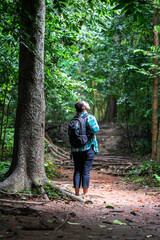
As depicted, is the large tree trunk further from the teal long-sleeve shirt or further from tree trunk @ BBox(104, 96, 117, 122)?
tree trunk @ BBox(104, 96, 117, 122)

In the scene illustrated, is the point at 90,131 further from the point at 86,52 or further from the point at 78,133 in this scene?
the point at 86,52

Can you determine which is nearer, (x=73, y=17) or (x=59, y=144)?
(x=73, y=17)

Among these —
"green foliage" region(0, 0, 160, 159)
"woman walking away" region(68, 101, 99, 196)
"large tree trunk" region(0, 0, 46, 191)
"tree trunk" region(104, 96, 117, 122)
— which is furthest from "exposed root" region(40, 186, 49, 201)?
"tree trunk" region(104, 96, 117, 122)

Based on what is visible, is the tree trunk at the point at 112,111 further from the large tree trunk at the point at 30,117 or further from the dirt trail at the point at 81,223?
the dirt trail at the point at 81,223

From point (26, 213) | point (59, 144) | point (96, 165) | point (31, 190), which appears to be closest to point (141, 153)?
point (96, 165)

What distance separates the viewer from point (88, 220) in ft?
11.2

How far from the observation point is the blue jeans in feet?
17.7

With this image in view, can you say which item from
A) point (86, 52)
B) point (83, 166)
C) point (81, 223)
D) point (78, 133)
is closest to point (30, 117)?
point (78, 133)

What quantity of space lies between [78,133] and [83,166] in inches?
28.9

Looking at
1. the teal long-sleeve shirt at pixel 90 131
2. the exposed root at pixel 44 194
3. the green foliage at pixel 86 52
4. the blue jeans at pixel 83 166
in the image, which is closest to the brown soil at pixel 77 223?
the exposed root at pixel 44 194

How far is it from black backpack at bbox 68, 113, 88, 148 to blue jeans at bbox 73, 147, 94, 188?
25 cm

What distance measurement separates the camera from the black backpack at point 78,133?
532cm

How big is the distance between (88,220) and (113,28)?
39.6 feet

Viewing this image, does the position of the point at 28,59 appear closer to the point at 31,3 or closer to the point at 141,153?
the point at 31,3
